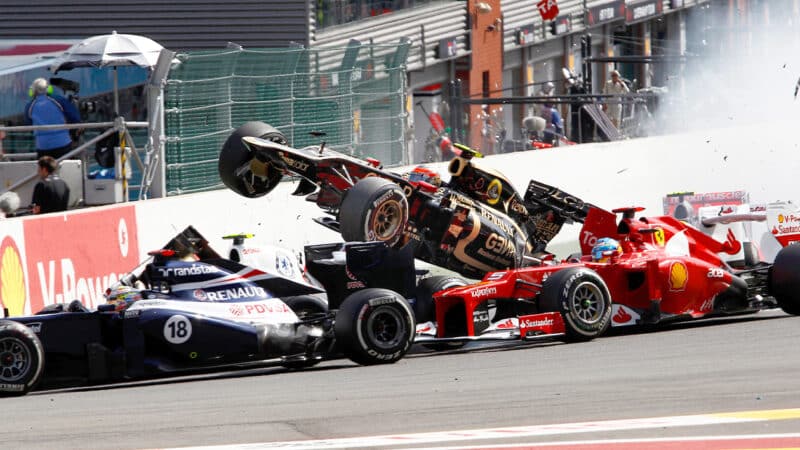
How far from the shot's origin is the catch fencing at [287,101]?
52.7ft

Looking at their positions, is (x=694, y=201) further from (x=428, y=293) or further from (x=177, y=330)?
(x=177, y=330)

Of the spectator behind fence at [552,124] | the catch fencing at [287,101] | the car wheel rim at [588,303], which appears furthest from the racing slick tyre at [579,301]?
the spectator behind fence at [552,124]

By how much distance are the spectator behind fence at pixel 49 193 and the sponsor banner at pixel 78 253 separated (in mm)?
508

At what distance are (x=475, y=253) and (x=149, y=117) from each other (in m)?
4.38

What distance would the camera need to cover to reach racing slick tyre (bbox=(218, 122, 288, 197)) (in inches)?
499

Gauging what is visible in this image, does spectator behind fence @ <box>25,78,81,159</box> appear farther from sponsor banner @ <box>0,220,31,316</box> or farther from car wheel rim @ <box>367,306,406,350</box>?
car wheel rim @ <box>367,306,406,350</box>

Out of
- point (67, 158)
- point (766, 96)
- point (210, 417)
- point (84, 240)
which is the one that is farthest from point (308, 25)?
point (210, 417)

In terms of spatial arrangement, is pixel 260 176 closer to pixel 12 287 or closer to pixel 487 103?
pixel 12 287

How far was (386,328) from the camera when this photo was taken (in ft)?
38.2

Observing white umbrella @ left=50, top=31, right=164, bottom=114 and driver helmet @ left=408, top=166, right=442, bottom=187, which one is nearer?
driver helmet @ left=408, top=166, right=442, bottom=187

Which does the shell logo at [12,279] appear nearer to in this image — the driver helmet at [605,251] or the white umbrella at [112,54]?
the driver helmet at [605,251]

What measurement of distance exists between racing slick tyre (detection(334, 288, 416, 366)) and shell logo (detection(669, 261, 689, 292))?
2586mm

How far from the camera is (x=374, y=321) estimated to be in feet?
37.7

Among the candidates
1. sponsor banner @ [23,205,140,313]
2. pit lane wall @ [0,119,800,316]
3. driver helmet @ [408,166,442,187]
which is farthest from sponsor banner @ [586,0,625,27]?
driver helmet @ [408,166,442,187]
